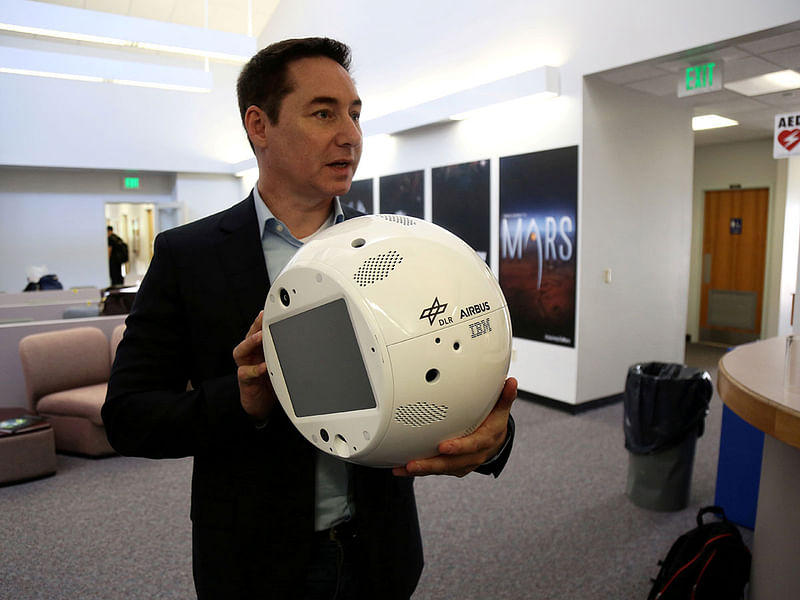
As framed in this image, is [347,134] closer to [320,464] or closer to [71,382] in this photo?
[320,464]

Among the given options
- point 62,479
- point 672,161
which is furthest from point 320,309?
point 672,161

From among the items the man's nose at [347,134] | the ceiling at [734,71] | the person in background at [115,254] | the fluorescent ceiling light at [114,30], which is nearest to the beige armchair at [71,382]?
the fluorescent ceiling light at [114,30]

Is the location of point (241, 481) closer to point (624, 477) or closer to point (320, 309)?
point (320, 309)

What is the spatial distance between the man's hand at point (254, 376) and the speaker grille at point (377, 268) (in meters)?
0.17

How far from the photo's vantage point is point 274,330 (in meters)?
0.76

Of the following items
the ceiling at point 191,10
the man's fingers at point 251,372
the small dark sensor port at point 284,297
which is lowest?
the man's fingers at point 251,372

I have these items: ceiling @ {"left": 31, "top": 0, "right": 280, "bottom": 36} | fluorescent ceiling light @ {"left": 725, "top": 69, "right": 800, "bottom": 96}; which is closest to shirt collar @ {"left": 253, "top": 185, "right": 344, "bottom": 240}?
fluorescent ceiling light @ {"left": 725, "top": 69, "right": 800, "bottom": 96}

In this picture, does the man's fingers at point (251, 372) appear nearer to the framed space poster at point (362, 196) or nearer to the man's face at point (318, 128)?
the man's face at point (318, 128)

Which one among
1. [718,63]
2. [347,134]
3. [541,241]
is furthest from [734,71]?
[347,134]

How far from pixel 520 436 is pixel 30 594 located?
10.0ft

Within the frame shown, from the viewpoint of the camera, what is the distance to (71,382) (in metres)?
4.27

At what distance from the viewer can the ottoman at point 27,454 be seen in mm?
3500

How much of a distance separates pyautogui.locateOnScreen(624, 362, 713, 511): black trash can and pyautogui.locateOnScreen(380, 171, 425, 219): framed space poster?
3637 mm

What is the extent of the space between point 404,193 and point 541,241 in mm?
2115
